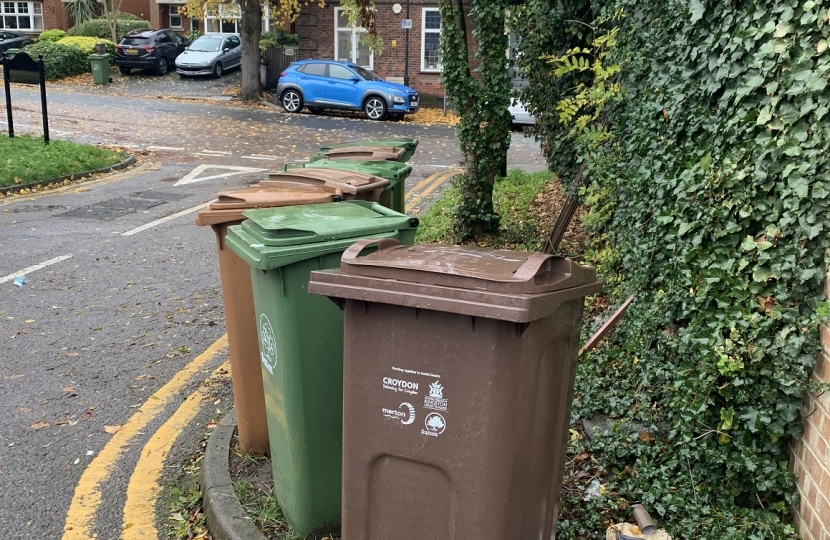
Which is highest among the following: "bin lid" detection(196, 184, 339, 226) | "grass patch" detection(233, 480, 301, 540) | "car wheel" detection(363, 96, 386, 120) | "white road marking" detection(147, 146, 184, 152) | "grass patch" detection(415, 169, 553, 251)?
"bin lid" detection(196, 184, 339, 226)

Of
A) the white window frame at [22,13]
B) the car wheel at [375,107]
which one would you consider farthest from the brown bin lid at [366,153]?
the white window frame at [22,13]

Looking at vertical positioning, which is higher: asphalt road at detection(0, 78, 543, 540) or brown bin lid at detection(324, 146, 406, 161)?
brown bin lid at detection(324, 146, 406, 161)

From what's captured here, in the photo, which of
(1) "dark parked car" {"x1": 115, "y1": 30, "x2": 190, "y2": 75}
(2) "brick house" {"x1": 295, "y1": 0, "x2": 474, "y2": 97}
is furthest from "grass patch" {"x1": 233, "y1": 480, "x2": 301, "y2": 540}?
(1) "dark parked car" {"x1": 115, "y1": 30, "x2": 190, "y2": 75}

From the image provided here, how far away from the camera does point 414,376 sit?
280 centimetres

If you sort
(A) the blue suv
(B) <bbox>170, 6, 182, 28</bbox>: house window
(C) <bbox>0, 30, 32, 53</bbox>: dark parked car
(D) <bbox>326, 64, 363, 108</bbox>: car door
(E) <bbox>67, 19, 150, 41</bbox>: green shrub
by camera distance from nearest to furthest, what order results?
(A) the blue suv < (D) <bbox>326, 64, 363, 108</bbox>: car door < (C) <bbox>0, 30, 32, 53</bbox>: dark parked car < (E) <bbox>67, 19, 150, 41</bbox>: green shrub < (B) <bbox>170, 6, 182, 28</bbox>: house window

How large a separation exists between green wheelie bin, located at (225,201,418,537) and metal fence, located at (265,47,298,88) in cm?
2754

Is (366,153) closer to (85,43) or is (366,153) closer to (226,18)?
(226,18)

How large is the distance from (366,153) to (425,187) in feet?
20.7

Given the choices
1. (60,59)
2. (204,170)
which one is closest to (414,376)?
(204,170)

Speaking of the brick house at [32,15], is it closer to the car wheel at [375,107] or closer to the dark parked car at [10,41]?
the dark parked car at [10,41]

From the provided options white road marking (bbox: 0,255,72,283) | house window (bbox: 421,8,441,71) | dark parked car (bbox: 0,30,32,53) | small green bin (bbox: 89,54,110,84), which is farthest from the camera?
dark parked car (bbox: 0,30,32,53)

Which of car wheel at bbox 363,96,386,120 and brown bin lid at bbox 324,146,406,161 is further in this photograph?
car wheel at bbox 363,96,386,120

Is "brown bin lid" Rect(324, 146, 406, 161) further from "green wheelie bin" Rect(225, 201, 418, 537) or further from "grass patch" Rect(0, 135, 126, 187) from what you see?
"grass patch" Rect(0, 135, 126, 187)

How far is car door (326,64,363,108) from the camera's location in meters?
24.2
